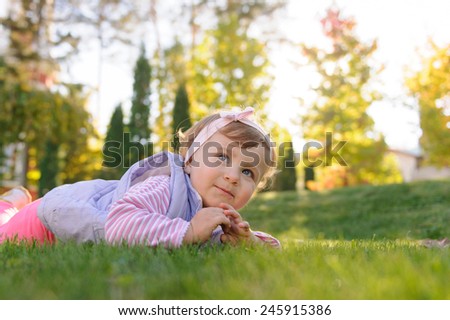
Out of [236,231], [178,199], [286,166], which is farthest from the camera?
[286,166]

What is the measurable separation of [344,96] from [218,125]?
19.9 m

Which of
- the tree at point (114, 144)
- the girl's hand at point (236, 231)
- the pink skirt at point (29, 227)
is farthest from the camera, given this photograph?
the tree at point (114, 144)

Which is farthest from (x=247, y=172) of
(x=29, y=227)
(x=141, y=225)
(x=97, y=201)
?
(x=29, y=227)

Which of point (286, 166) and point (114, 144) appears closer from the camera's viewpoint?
point (114, 144)

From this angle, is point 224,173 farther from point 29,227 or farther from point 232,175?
point 29,227

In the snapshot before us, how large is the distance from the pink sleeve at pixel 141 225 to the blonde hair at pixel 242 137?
0.76 m

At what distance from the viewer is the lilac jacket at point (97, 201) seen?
3.40 meters

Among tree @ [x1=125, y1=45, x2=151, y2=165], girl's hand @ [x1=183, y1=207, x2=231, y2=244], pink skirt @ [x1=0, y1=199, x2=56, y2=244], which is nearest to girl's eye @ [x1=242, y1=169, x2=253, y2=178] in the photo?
girl's hand @ [x1=183, y1=207, x2=231, y2=244]

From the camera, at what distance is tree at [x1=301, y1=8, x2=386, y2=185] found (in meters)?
22.8

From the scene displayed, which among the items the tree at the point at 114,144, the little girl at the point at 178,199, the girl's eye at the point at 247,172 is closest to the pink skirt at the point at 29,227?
the little girl at the point at 178,199

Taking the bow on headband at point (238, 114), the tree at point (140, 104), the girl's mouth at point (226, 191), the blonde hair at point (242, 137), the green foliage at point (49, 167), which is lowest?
the green foliage at point (49, 167)

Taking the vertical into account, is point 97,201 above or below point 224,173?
below

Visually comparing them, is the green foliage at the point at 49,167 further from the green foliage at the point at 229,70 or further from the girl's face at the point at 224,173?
the girl's face at the point at 224,173

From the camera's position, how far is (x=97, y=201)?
3.77 meters
